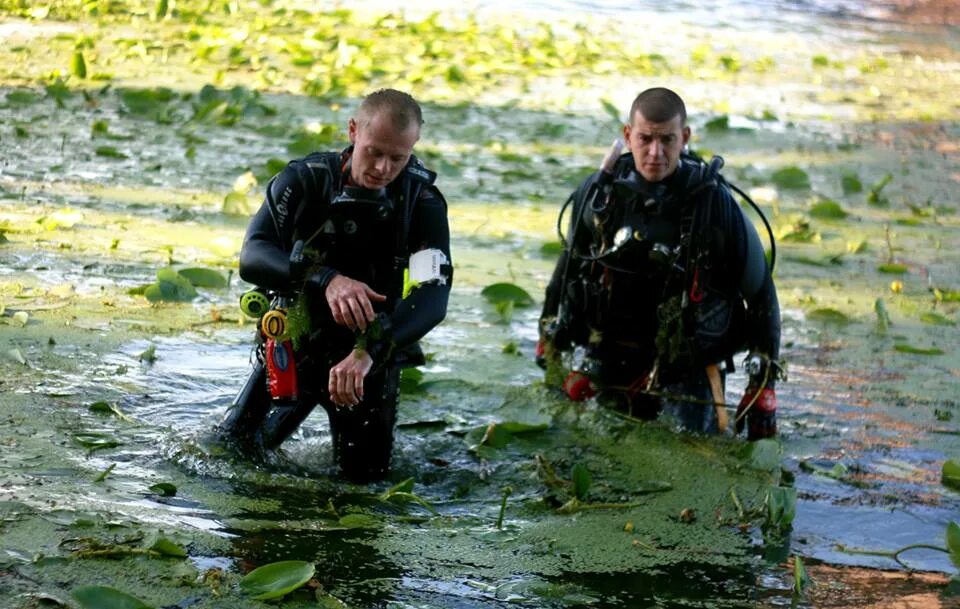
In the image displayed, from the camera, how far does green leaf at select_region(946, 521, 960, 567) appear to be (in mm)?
4457

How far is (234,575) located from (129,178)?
17.4 feet

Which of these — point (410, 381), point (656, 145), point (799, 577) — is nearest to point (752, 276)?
point (656, 145)

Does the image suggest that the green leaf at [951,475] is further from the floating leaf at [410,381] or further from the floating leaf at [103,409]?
the floating leaf at [103,409]

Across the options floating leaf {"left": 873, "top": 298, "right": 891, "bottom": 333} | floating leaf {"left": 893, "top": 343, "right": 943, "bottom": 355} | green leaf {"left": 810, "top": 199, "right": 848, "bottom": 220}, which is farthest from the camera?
green leaf {"left": 810, "top": 199, "right": 848, "bottom": 220}

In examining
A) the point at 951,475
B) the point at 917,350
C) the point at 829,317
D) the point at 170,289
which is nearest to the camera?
the point at 951,475

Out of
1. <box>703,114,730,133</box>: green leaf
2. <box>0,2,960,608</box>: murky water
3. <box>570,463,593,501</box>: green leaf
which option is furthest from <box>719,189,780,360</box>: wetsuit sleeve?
<box>703,114,730,133</box>: green leaf

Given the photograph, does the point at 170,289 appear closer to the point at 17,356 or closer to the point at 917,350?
the point at 17,356

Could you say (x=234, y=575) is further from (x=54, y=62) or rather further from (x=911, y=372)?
(x=54, y=62)

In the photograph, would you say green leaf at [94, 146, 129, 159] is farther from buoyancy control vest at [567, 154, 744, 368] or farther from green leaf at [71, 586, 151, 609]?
green leaf at [71, 586, 151, 609]

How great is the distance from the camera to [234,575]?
3912mm

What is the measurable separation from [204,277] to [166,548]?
10.00ft

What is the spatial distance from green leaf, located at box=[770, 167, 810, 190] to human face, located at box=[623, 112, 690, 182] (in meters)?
5.16

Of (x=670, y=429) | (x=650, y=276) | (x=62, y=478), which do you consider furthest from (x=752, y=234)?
(x=62, y=478)

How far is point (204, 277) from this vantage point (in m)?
6.86
